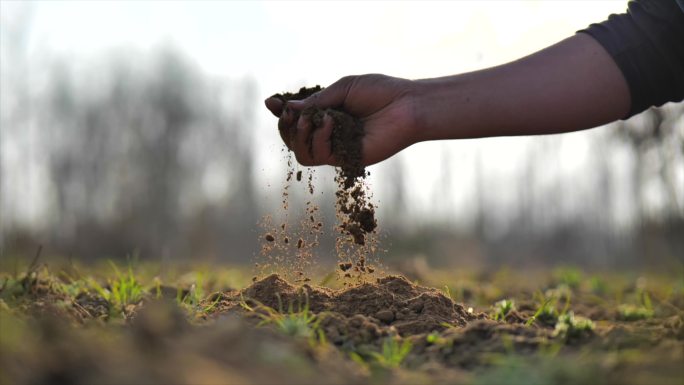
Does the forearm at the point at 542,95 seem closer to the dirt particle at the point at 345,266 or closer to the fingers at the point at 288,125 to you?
the fingers at the point at 288,125

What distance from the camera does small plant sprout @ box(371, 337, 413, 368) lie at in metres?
2.12

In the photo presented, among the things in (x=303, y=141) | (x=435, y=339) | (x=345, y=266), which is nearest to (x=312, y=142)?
(x=303, y=141)

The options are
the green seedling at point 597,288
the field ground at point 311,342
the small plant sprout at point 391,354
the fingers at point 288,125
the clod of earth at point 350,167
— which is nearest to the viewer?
the field ground at point 311,342

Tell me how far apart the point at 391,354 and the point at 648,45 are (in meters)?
1.97

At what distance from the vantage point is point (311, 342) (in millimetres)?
2143

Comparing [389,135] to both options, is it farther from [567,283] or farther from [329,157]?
[567,283]

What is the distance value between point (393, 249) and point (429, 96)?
1936cm

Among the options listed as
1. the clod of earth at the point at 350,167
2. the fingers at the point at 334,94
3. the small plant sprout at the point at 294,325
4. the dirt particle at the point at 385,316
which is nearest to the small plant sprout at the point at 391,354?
the small plant sprout at the point at 294,325

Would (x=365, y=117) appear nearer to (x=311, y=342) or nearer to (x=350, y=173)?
(x=350, y=173)

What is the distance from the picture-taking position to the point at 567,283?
657 cm

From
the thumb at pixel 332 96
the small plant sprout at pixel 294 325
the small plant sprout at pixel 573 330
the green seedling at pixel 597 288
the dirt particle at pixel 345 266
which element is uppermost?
the thumb at pixel 332 96

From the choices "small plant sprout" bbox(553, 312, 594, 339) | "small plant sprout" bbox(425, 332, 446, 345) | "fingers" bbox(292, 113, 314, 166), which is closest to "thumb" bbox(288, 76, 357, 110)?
"fingers" bbox(292, 113, 314, 166)

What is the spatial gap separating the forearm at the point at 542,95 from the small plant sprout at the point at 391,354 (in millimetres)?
1345

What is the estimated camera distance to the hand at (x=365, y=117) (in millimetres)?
3357
